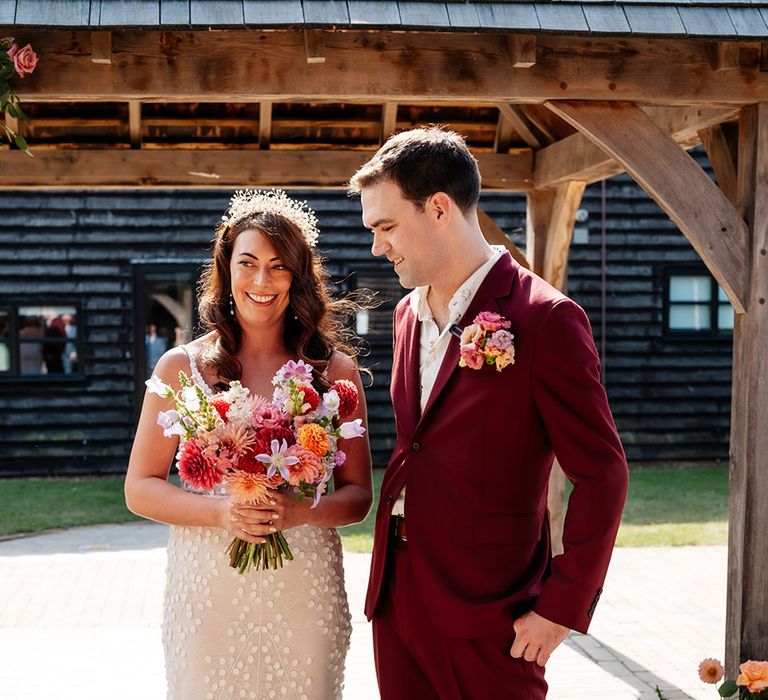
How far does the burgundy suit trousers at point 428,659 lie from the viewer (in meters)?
2.63

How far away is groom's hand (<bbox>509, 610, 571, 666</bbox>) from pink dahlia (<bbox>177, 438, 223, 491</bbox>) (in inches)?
33.5

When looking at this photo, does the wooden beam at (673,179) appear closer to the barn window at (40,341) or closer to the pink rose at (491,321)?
the pink rose at (491,321)

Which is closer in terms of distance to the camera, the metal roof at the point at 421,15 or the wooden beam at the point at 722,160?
the metal roof at the point at 421,15

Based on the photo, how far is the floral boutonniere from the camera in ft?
8.29

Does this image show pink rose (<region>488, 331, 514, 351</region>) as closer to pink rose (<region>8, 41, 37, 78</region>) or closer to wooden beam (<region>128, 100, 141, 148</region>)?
pink rose (<region>8, 41, 37, 78</region>)

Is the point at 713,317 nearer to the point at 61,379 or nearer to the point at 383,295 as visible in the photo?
the point at 383,295

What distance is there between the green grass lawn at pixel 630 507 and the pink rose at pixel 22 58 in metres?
5.64

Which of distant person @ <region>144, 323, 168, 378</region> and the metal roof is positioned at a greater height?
the metal roof

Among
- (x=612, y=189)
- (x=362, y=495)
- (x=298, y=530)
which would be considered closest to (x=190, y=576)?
(x=298, y=530)

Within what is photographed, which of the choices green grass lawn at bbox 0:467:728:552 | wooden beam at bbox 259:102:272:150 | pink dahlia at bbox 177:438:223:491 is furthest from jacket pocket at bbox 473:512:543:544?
green grass lawn at bbox 0:467:728:552

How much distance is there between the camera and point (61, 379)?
12.6m

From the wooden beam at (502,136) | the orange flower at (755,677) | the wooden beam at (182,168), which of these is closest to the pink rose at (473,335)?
the orange flower at (755,677)

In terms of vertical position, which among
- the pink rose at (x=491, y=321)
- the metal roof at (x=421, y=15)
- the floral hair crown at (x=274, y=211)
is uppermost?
the metal roof at (x=421, y=15)

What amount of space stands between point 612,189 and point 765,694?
9.96 metres
